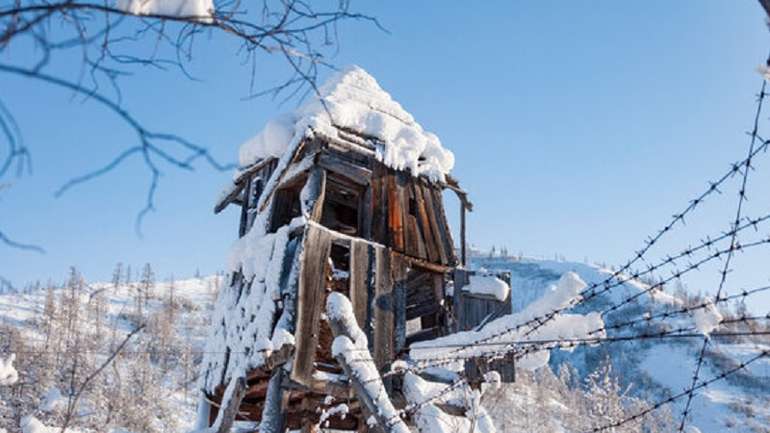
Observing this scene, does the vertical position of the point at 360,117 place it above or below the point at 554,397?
above

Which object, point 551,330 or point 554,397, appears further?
point 554,397

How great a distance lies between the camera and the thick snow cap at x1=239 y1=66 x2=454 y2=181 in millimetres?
11250

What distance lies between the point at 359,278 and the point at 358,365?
93.4 inches

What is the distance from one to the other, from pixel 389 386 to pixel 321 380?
1.24m

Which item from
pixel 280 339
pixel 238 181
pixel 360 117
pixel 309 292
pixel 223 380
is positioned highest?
pixel 360 117

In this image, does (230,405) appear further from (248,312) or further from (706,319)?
(706,319)

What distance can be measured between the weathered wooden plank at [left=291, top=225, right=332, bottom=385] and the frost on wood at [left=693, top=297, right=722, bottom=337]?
19.7 ft

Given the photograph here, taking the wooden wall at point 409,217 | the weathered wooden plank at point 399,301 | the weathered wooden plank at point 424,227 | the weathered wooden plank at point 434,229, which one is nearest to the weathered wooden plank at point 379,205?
the wooden wall at point 409,217

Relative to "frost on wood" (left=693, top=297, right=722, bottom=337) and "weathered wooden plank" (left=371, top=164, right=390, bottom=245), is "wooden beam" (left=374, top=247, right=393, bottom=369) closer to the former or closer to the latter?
"weathered wooden plank" (left=371, top=164, right=390, bottom=245)

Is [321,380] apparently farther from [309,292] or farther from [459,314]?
[459,314]

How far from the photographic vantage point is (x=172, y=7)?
6.20 ft

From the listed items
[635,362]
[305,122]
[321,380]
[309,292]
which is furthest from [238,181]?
[635,362]

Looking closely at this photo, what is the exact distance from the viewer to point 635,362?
110938 millimetres

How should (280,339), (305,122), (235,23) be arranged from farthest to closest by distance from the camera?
(305,122)
(280,339)
(235,23)
